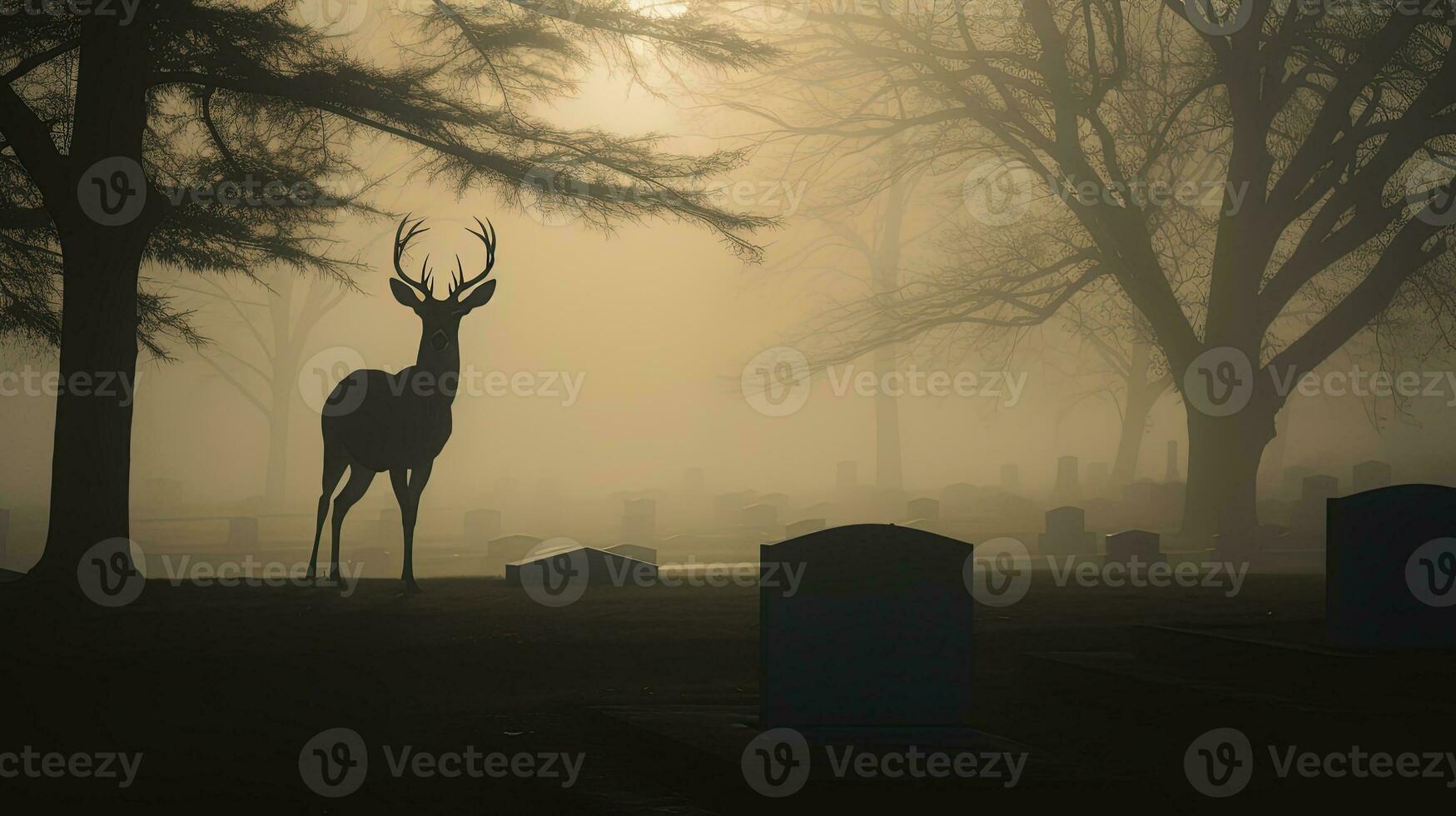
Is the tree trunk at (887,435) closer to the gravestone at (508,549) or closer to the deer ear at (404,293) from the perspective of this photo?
the gravestone at (508,549)

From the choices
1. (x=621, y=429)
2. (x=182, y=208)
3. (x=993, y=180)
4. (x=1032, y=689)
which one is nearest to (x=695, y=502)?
(x=621, y=429)

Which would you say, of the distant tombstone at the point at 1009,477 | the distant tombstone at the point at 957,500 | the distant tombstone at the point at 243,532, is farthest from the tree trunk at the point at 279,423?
the distant tombstone at the point at 1009,477

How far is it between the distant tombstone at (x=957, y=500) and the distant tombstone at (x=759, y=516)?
8.13 metres

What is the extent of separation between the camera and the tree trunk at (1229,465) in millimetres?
19875

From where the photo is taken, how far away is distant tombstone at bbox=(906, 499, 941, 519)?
1216 inches

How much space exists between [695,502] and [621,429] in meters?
14.8

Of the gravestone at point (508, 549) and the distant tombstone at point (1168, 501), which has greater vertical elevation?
the distant tombstone at point (1168, 501)

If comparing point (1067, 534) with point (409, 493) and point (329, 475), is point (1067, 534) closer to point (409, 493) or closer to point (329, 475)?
point (409, 493)

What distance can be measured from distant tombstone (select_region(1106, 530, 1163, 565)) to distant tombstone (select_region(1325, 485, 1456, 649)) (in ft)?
32.0

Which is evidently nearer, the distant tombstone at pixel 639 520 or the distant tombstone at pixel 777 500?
the distant tombstone at pixel 639 520

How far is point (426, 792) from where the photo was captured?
5406 millimetres

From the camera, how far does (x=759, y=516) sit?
30.4 metres

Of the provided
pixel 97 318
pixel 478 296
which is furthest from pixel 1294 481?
pixel 97 318

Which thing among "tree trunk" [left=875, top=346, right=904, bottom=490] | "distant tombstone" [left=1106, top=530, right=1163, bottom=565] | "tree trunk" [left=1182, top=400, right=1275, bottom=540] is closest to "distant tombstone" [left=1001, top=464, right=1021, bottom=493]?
"tree trunk" [left=875, top=346, right=904, bottom=490]
